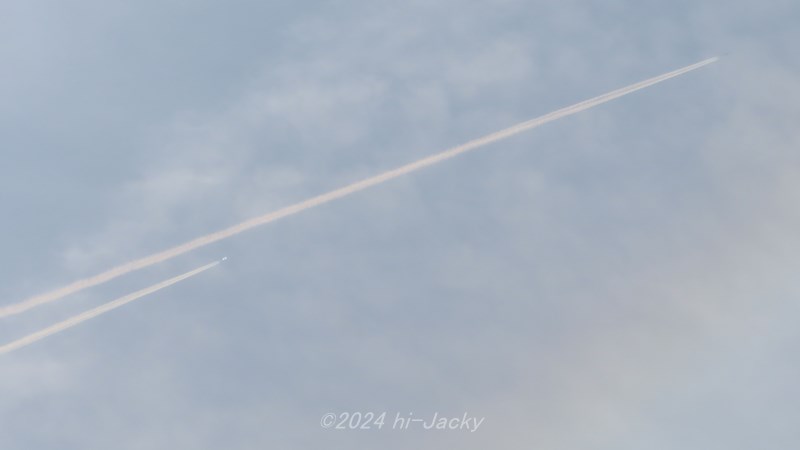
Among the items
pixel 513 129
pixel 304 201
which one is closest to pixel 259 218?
pixel 304 201

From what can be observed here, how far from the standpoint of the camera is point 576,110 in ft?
235

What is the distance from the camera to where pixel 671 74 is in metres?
73.6

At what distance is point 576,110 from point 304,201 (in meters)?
21.8

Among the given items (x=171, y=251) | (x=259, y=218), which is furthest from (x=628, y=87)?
(x=171, y=251)

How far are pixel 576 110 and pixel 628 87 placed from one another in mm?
Result: 4991

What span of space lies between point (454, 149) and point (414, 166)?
337cm

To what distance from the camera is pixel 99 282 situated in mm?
66375

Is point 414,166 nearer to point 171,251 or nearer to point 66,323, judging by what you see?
point 171,251

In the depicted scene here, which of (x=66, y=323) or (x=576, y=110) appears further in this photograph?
(x=576, y=110)

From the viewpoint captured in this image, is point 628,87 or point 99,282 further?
point 628,87

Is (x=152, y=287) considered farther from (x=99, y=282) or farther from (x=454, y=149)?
(x=454, y=149)

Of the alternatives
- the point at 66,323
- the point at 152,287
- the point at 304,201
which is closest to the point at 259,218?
the point at 304,201

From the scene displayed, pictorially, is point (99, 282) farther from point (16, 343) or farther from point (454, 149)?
point (454, 149)

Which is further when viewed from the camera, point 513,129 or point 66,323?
point 513,129
